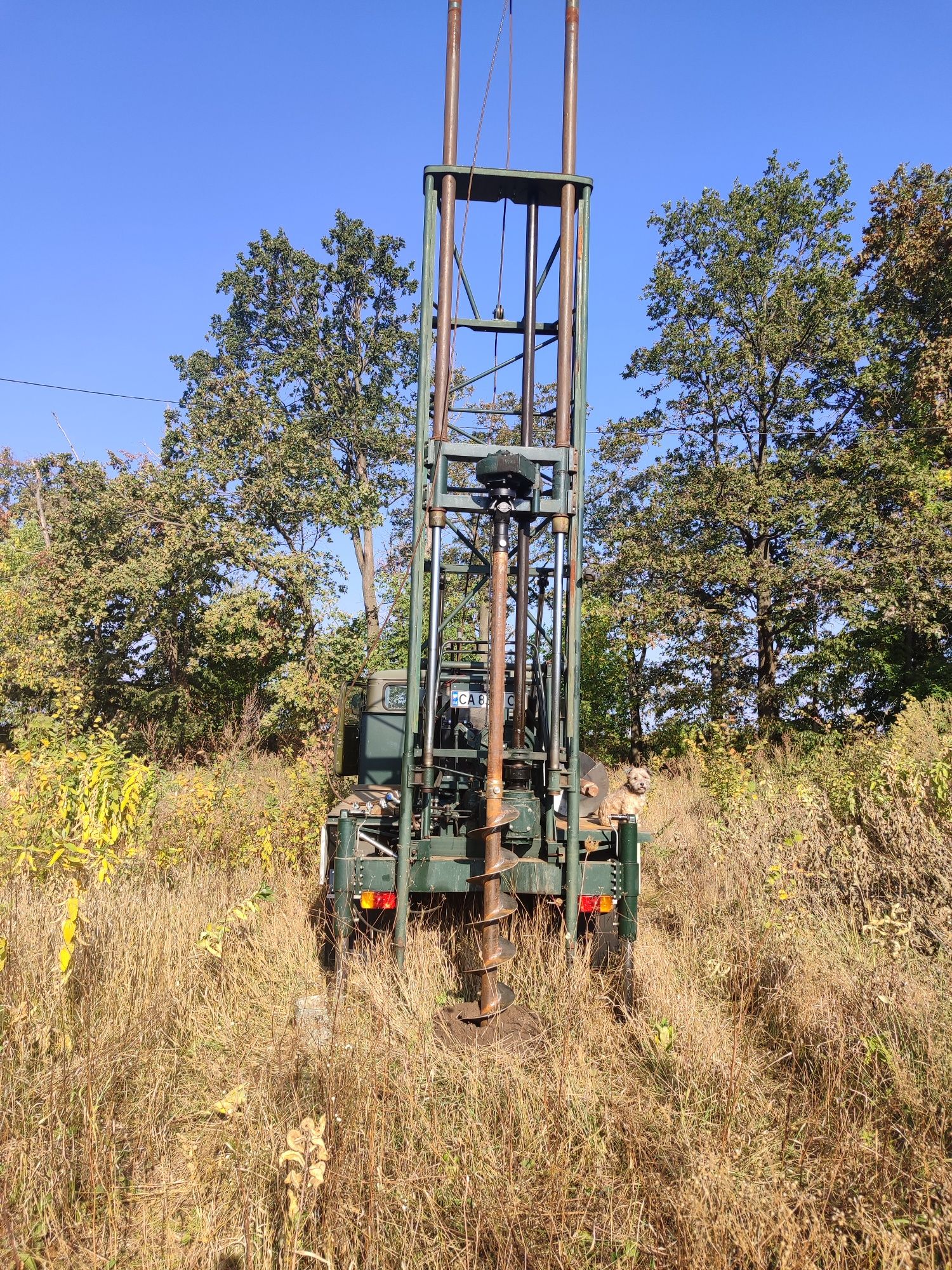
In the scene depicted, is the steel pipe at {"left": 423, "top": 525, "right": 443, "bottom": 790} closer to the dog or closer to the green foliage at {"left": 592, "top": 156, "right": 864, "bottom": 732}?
the dog

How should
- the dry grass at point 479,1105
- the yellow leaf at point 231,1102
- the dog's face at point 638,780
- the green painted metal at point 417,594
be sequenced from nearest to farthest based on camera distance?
1. the dry grass at point 479,1105
2. the yellow leaf at point 231,1102
3. the green painted metal at point 417,594
4. the dog's face at point 638,780

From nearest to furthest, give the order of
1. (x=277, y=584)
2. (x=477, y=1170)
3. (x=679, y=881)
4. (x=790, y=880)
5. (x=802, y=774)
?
(x=477, y=1170)
(x=790, y=880)
(x=679, y=881)
(x=802, y=774)
(x=277, y=584)

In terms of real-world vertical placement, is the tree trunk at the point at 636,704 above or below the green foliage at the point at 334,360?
below

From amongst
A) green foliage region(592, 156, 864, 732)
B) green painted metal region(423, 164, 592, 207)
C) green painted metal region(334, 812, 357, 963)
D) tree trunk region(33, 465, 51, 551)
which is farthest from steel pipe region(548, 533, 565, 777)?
tree trunk region(33, 465, 51, 551)

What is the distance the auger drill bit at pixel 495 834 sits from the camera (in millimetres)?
4641

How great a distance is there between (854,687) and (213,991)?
16.6 metres

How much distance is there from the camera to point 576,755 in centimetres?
560

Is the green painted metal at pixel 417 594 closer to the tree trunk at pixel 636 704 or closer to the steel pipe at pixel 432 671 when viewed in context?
→ the steel pipe at pixel 432 671

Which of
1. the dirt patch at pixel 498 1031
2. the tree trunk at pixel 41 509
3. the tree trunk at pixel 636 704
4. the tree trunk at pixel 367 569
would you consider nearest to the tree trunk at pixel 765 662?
the tree trunk at pixel 636 704

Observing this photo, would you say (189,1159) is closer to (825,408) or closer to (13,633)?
(825,408)

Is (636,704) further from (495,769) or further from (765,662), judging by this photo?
(495,769)

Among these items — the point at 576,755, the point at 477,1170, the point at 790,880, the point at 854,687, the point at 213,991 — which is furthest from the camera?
the point at 854,687

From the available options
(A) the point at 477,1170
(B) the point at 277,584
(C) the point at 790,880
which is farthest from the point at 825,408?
(A) the point at 477,1170

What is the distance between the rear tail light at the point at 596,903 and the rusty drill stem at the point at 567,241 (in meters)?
2.99
